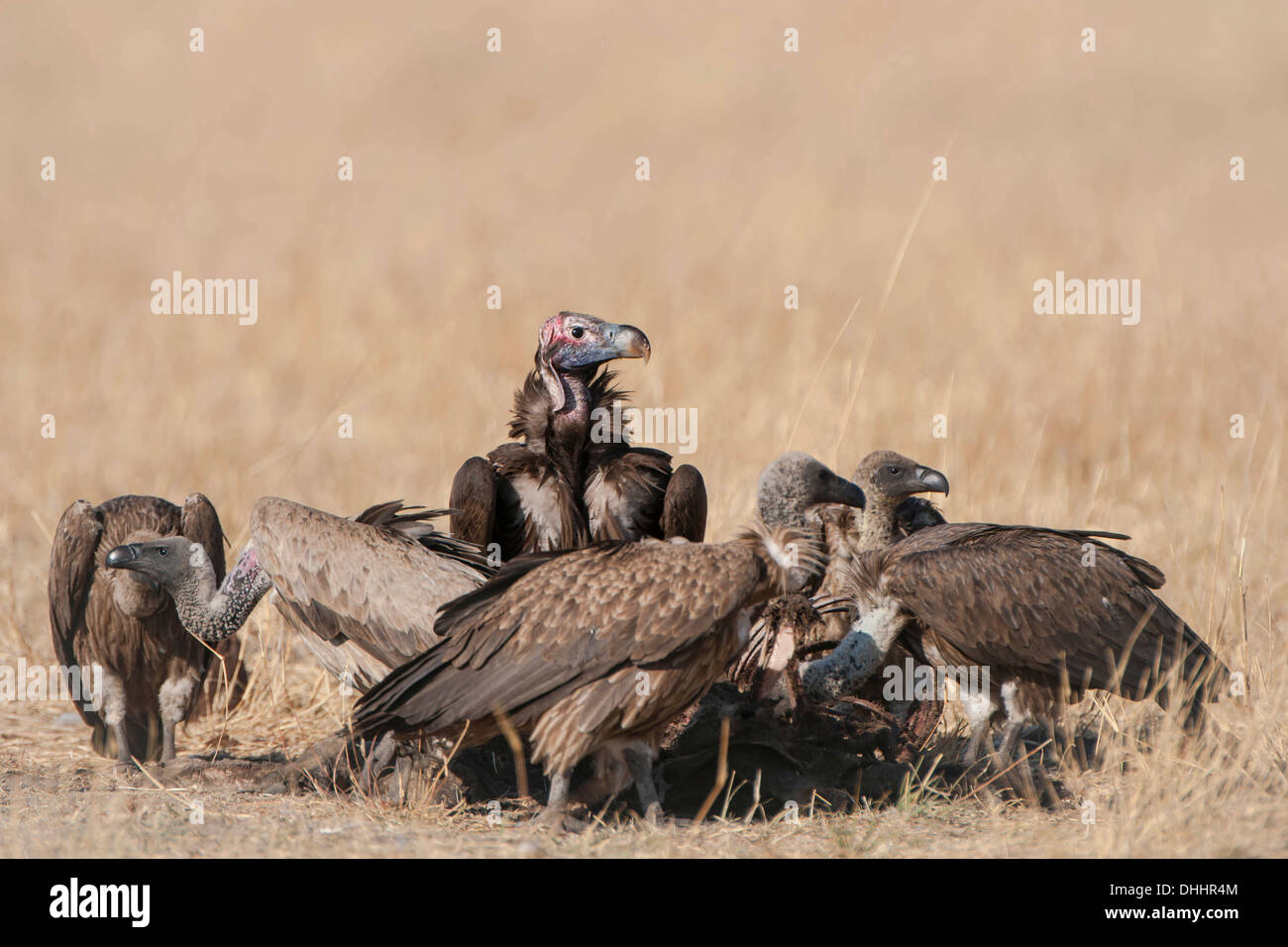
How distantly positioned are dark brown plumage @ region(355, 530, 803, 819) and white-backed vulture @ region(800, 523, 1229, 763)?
3.33ft

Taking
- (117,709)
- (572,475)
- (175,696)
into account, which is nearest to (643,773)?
(572,475)

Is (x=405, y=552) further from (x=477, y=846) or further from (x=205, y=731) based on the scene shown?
(x=205, y=731)

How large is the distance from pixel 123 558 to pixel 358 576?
135cm

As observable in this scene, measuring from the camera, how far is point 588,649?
697cm

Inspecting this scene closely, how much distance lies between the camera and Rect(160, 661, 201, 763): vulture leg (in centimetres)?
878

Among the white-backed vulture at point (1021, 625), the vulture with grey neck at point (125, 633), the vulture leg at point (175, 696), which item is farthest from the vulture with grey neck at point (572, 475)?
the vulture leg at point (175, 696)

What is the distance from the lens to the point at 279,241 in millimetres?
21000

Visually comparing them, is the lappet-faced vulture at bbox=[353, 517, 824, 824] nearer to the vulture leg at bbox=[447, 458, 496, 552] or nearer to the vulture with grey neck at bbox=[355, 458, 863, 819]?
the vulture with grey neck at bbox=[355, 458, 863, 819]

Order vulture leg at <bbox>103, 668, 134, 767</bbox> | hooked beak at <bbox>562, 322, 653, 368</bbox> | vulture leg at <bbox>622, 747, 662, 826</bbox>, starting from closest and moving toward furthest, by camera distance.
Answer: vulture leg at <bbox>622, 747, 662, 826</bbox>, hooked beak at <bbox>562, 322, 653, 368</bbox>, vulture leg at <bbox>103, 668, 134, 767</bbox>

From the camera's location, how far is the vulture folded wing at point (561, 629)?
6.90 metres

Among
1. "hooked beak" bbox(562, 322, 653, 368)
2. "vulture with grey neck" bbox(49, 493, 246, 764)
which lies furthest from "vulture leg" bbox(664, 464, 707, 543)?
"vulture with grey neck" bbox(49, 493, 246, 764)

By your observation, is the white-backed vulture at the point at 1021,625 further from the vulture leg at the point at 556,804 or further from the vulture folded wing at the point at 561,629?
the vulture leg at the point at 556,804

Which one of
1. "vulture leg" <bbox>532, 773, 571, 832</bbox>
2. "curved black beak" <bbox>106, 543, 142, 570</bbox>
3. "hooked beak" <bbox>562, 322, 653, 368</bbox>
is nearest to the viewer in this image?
"vulture leg" <bbox>532, 773, 571, 832</bbox>

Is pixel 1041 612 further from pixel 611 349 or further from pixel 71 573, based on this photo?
pixel 71 573
